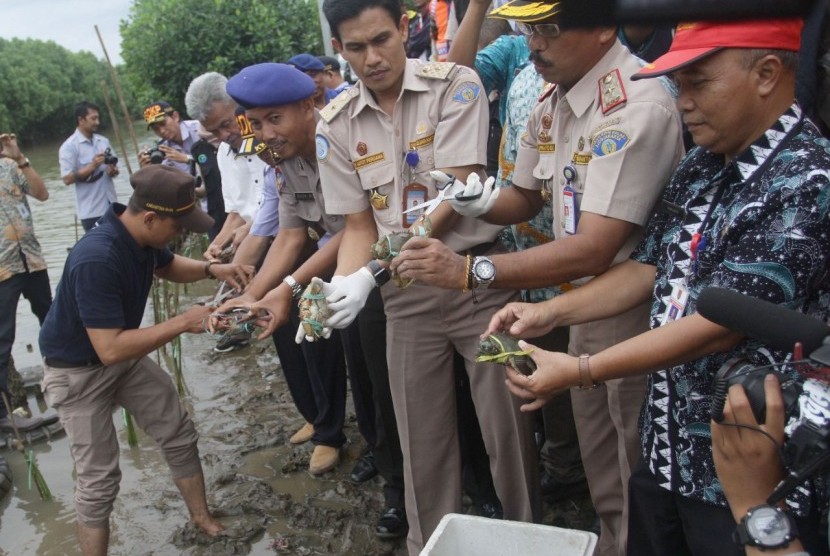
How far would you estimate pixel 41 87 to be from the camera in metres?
30.3

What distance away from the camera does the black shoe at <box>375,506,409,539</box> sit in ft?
11.0

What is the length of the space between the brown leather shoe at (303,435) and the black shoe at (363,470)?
52 cm

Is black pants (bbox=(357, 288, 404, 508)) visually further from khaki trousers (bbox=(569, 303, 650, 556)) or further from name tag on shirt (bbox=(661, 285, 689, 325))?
name tag on shirt (bbox=(661, 285, 689, 325))

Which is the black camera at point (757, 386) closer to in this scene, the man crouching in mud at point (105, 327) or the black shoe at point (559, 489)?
the black shoe at point (559, 489)

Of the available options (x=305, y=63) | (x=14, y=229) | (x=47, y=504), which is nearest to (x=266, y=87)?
(x=305, y=63)

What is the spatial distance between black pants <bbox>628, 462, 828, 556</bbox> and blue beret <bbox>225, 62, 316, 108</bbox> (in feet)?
6.93

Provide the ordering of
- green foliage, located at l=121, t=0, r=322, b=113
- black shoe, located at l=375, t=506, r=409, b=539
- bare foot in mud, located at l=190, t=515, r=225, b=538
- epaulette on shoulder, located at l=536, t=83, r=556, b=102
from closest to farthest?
epaulette on shoulder, located at l=536, t=83, r=556, b=102
black shoe, located at l=375, t=506, r=409, b=539
bare foot in mud, located at l=190, t=515, r=225, b=538
green foliage, located at l=121, t=0, r=322, b=113

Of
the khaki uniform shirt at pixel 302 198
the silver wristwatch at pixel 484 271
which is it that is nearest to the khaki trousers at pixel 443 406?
the silver wristwatch at pixel 484 271

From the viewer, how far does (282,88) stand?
3.12 metres

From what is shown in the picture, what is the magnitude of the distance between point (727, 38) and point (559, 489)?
2.45 m

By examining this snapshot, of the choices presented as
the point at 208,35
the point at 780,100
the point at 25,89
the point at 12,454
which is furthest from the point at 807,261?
the point at 25,89

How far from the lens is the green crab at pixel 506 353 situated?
1894mm

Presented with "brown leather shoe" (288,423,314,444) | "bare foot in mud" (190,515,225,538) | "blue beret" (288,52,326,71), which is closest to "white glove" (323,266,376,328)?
"bare foot in mud" (190,515,225,538)

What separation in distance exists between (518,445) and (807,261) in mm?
1530
